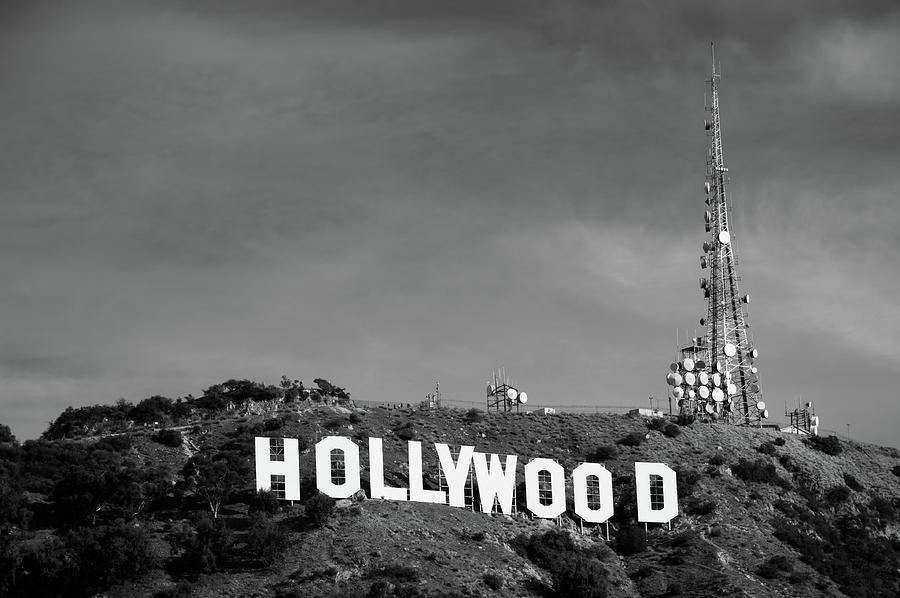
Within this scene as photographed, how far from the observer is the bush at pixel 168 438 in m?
99.6

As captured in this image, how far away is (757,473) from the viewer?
359ft

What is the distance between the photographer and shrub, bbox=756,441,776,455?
115375mm

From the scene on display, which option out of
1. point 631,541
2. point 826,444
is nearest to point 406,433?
point 631,541

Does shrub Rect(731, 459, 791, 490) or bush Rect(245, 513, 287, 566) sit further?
shrub Rect(731, 459, 791, 490)

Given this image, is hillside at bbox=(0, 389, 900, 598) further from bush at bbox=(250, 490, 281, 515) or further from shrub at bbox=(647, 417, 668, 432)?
shrub at bbox=(647, 417, 668, 432)

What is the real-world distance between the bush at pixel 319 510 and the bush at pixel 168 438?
1670 cm

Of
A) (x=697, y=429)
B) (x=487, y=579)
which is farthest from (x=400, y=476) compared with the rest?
(x=697, y=429)

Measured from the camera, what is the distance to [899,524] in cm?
11275

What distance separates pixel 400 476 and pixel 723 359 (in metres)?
41.2

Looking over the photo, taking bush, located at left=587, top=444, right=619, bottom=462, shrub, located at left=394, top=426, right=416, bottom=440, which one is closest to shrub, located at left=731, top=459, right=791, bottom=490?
bush, located at left=587, top=444, right=619, bottom=462

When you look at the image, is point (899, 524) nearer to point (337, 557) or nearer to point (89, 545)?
point (337, 557)

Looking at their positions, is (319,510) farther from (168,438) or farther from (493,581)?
(168,438)

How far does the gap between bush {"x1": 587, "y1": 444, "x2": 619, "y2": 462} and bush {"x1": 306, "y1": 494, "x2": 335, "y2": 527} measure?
28.7 meters

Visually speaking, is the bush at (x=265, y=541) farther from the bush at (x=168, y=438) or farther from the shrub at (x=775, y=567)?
the shrub at (x=775, y=567)
